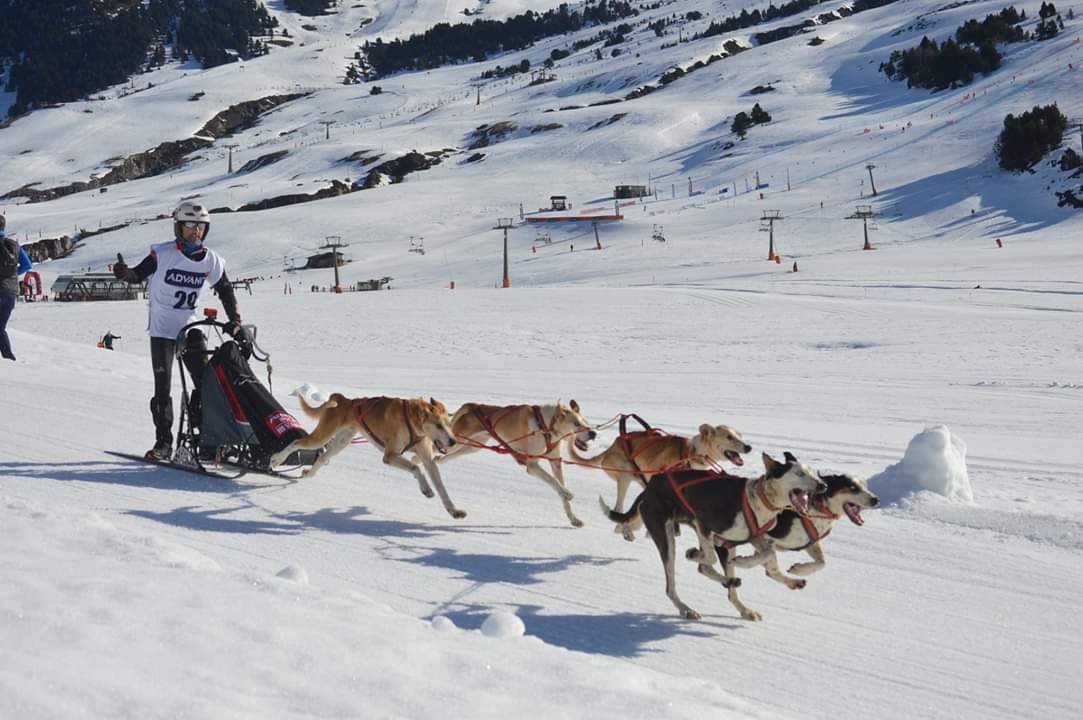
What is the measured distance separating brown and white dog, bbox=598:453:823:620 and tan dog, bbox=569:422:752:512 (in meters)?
0.86

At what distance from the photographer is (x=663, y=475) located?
236 inches

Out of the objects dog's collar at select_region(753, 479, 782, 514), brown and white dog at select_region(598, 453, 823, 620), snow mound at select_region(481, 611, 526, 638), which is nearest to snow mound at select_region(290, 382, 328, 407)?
brown and white dog at select_region(598, 453, 823, 620)

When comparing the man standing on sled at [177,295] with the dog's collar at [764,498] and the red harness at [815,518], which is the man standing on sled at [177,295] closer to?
the dog's collar at [764,498]

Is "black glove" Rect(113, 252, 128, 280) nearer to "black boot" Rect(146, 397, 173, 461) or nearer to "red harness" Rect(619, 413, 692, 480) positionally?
"black boot" Rect(146, 397, 173, 461)

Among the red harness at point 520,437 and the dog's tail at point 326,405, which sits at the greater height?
the dog's tail at point 326,405

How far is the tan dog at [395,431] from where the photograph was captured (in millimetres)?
7547

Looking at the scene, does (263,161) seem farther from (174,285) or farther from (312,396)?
(174,285)

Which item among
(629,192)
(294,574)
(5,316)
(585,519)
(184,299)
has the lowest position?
(585,519)

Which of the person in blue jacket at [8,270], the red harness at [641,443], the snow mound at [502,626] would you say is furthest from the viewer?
the person in blue jacket at [8,270]

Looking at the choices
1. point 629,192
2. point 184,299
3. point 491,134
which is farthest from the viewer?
point 491,134

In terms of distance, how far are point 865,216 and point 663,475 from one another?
48097 millimetres

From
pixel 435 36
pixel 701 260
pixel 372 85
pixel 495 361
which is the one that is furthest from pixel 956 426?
pixel 435 36

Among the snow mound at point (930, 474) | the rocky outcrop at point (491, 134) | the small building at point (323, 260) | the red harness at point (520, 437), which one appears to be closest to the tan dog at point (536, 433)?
the red harness at point (520, 437)

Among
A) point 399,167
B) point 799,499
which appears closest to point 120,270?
point 799,499
